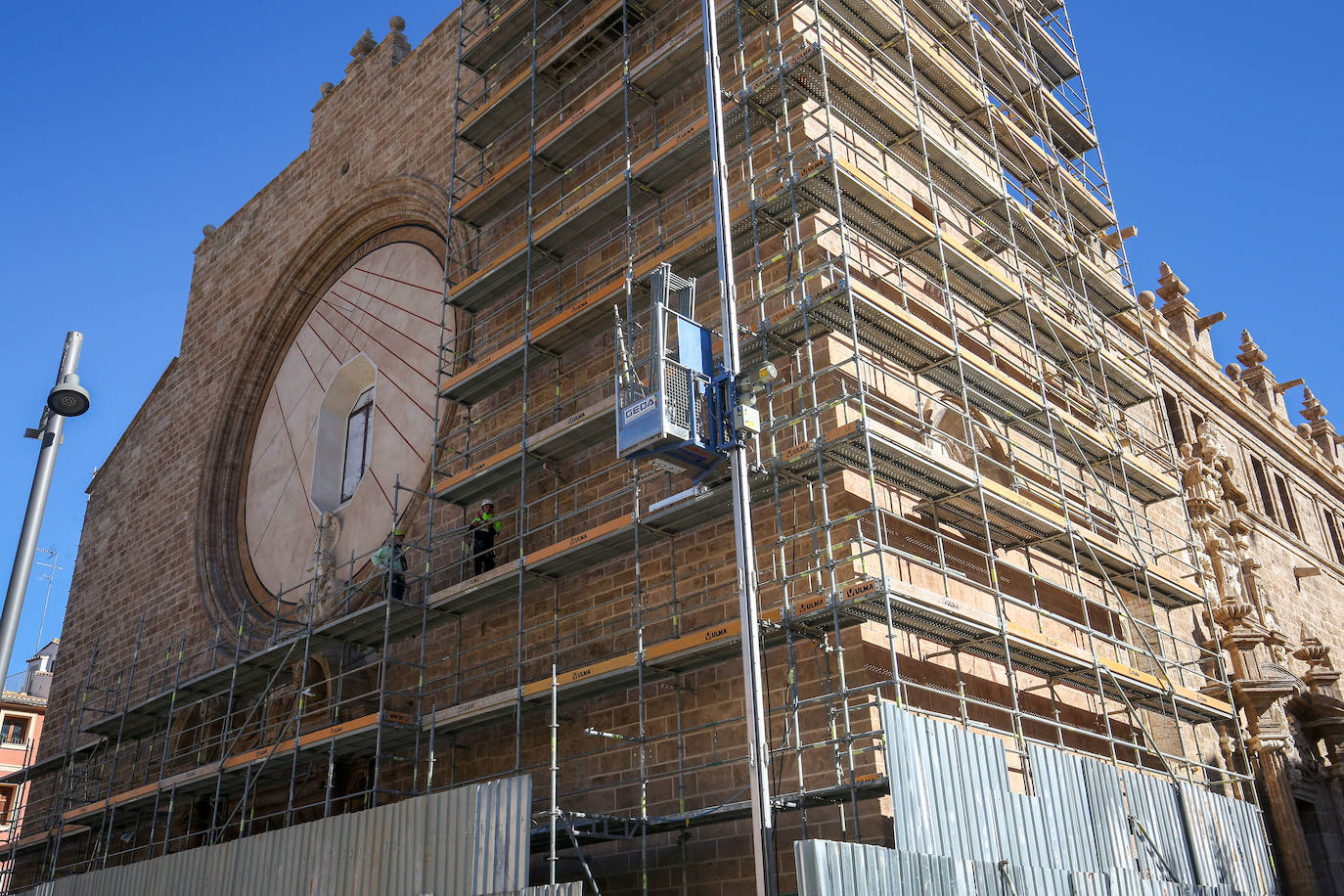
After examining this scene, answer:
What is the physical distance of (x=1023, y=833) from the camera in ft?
33.1

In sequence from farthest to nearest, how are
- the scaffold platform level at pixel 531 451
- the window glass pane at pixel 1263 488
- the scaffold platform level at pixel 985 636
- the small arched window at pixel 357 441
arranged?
1. the window glass pane at pixel 1263 488
2. the small arched window at pixel 357 441
3. the scaffold platform level at pixel 531 451
4. the scaffold platform level at pixel 985 636

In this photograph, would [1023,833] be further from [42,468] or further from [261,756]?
[261,756]

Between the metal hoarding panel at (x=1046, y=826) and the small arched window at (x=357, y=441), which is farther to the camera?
the small arched window at (x=357, y=441)

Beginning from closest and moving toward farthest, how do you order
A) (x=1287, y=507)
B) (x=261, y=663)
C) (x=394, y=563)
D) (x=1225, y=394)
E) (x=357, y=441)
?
(x=394, y=563), (x=261, y=663), (x=357, y=441), (x=1225, y=394), (x=1287, y=507)

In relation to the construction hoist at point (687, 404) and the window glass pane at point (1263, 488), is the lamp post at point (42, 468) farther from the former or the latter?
the window glass pane at point (1263, 488)

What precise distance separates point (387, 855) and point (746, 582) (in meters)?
4.35

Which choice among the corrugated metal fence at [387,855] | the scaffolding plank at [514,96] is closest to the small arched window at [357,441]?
the scaffolding plank at [514,96]

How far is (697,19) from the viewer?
14.8 metres

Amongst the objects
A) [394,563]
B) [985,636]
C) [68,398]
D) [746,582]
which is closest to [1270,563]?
[985,636]

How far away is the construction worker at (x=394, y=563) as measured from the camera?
15.0 metres

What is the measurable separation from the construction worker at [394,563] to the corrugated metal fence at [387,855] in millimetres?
3413

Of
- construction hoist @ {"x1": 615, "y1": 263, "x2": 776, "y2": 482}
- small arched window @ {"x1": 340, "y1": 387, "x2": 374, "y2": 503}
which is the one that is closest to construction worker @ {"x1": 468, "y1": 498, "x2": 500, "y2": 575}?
construction hoist @ {"x1": 615, "y1": 263, "x2": 776, "y2": 482}

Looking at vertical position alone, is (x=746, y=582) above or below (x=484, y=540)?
below

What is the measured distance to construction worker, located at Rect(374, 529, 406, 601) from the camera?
15.0 m
